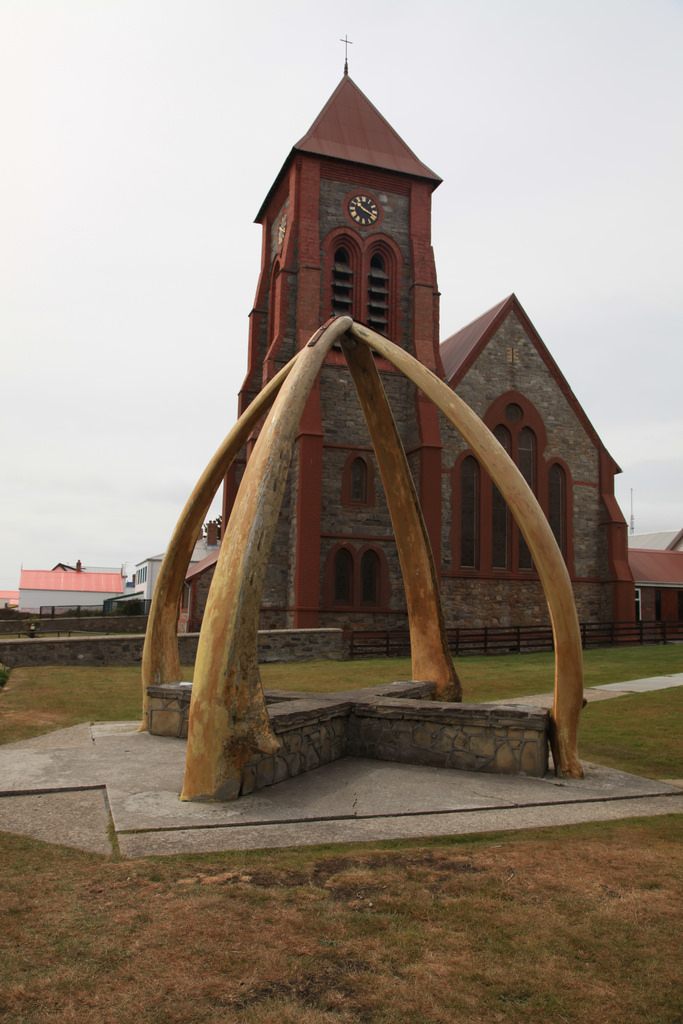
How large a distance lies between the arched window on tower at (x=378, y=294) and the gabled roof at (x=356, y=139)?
3.97 meters

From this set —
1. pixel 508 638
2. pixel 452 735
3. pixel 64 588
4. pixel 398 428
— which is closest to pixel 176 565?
pixel 452 735

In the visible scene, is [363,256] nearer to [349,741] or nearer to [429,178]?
[429,178]

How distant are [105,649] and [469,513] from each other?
1547 cm

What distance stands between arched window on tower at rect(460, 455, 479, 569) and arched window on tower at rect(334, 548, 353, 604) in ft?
14.9

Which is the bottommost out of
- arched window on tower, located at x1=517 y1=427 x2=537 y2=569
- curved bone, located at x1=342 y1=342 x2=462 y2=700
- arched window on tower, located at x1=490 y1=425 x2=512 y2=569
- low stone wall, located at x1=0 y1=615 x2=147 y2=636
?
low stone wall, located at x1=0 y1=615 x2=147 y2=636

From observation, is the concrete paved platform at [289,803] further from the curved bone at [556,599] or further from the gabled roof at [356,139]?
the gabled roof at [356,139]

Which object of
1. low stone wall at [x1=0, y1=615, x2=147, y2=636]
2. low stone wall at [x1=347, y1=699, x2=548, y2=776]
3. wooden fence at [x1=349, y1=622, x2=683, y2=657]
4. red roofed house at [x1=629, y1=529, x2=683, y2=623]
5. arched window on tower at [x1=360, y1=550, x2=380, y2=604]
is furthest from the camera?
red roofed house at [x1=629, y1=529, x2=683, y2=623]

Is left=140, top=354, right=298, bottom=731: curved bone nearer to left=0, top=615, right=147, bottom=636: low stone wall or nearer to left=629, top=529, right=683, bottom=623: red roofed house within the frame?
left=0, top=615, right=147, bottom=636: low stone wall

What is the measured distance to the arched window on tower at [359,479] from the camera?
2939 centimetres

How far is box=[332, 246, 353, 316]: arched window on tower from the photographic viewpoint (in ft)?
103

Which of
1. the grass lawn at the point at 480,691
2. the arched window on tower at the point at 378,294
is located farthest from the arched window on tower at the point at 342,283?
the grass lawn at the point at 480,691

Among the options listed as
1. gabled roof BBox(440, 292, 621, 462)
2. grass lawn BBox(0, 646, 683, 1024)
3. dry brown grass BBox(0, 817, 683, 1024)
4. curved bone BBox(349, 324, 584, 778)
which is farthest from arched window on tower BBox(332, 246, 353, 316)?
dry brown grass BBox(0, 817, 683, 1024)

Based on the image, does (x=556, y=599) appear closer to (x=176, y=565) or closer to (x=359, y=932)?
(x=359, y=932)

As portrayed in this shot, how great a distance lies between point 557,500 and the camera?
105 feet
